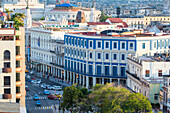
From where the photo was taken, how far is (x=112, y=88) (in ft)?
265

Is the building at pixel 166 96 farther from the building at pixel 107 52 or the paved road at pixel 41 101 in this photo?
the building at pixel 107 52

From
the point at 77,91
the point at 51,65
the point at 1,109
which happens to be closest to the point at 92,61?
the point at 51,65

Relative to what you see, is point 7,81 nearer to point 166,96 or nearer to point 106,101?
point 106,101

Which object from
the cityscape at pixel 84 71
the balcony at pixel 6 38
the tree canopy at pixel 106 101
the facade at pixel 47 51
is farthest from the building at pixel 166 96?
the facade at pixel 47 51

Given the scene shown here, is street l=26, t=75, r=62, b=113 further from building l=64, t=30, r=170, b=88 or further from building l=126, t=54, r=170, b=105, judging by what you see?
building l=126, t=54, r=170, b=105

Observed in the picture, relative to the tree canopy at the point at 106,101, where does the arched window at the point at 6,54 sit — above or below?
above

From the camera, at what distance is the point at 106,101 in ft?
257

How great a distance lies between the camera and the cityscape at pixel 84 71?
201 feet

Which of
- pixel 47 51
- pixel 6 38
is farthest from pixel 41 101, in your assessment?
pixel 6 38

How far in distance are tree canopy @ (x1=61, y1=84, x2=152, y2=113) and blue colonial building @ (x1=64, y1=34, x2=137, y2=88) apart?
30.7 metres

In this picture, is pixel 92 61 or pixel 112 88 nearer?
pixel 112 88

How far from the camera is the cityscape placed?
61312mm

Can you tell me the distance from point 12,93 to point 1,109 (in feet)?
42.3

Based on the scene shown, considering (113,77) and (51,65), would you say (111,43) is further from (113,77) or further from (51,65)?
(51,65)
